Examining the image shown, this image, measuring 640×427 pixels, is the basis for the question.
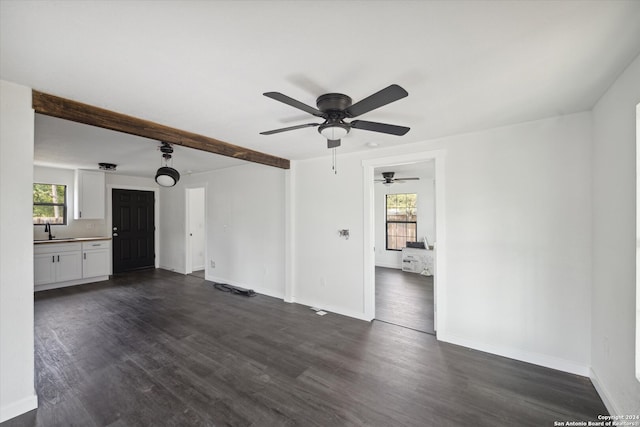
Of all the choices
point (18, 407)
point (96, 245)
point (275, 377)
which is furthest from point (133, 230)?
point (275, 377)

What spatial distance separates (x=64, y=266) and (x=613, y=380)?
8.23m

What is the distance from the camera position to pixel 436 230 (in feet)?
10.4

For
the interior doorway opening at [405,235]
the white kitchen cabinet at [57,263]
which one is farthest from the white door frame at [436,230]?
the white kitchen cabinet at [57,263]

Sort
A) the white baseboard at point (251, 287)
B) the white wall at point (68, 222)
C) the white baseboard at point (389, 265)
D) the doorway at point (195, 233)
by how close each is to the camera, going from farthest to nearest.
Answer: the white baseboard at point (389, 265)
the doorway at point (195, 233)
the white wall at point (68, 222)
the white baseboard at point (251, 287)

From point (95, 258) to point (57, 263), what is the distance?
615mm

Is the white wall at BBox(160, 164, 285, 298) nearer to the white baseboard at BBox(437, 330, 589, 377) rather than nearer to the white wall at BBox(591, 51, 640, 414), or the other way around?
the white baseboard at BBox(437, 330, 589, 377)

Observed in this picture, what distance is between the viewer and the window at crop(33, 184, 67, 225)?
543cm

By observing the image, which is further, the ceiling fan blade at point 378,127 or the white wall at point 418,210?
the white wall at point 418,210

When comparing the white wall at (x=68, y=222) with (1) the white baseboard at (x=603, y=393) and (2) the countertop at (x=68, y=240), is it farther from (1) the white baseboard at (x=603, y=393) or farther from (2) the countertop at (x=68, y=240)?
(1) the white baseboard at (x=603, y=393)

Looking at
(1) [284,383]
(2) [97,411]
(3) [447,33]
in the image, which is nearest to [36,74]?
(2) [97,411]

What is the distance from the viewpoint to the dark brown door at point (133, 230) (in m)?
6.56

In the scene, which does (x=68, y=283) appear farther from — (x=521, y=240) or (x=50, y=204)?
(x=521, y=240)

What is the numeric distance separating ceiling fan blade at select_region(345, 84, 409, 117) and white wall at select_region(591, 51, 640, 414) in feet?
4.86

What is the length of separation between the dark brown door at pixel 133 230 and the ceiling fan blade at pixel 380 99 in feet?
23.6
